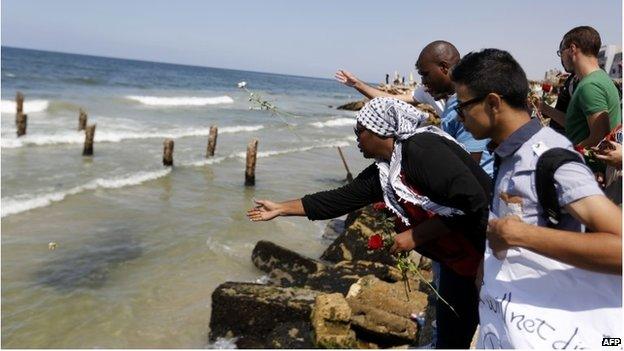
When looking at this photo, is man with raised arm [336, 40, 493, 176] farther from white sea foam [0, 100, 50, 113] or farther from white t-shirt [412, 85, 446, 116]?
white sea foam [0, 100, 50, 113]

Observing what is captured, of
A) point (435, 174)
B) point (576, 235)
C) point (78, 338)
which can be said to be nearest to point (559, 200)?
point (576, 235)

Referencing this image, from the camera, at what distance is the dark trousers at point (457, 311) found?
2.91m

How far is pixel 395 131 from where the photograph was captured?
2666mm

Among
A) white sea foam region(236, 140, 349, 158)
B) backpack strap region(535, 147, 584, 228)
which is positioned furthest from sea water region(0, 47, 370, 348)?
backpack strap region(535, 147, 584, 228)

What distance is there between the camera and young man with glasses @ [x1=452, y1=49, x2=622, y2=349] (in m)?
1.61

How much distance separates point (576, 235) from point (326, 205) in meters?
1.65

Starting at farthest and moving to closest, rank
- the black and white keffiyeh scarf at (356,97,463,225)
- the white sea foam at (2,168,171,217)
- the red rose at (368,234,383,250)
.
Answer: the white sea foam at (2,168,171,217), the red rose at (368,234,383,250), the black and white keffiyeh scarf at (356,97,463,225)

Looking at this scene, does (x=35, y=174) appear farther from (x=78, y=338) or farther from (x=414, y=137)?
(x=414, y=137)

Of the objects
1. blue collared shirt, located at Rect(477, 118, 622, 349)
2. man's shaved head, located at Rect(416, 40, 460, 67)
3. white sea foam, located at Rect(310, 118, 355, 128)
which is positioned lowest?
white sea foam, located at Rect(310, 118, 355, 128)

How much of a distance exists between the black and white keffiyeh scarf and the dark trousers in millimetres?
552

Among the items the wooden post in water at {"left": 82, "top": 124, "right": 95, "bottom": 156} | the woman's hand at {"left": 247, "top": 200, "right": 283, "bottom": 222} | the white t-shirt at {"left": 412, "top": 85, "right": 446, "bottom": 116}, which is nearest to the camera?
the woman's hand at {"left": 247, "top": 200, "right": 283, "bottom": 222}

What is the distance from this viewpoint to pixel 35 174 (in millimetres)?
14336

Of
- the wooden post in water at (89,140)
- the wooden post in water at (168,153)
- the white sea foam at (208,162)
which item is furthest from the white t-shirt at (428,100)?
the wooden post in water at (89,140)

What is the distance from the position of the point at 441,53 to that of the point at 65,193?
37.8 feet
